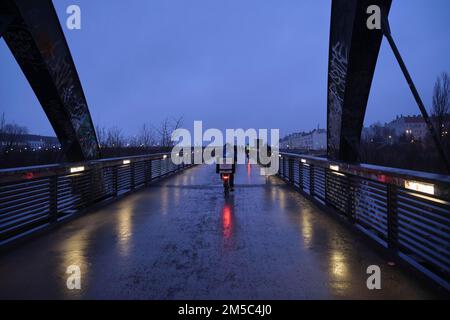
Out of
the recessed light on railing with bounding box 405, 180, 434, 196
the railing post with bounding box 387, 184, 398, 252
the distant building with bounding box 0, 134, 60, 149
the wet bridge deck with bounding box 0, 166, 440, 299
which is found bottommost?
the wet bridge deck with bounding box 0, 166, 440, 299

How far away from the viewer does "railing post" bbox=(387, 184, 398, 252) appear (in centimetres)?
488

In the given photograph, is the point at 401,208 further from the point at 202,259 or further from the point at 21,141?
the point at 21,141

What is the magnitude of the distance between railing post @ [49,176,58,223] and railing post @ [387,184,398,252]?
18.5 feet

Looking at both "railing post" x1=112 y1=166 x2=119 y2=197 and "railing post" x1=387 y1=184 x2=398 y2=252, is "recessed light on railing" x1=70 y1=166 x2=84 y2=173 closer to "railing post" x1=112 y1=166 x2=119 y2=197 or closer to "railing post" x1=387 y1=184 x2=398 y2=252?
"railing post" x1=112 y1=166 x2=119 y2=197

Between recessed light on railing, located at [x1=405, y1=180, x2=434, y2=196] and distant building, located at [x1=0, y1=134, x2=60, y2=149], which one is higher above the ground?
distant building, located at [x1=0, y1=134, x2=60, y2=149]

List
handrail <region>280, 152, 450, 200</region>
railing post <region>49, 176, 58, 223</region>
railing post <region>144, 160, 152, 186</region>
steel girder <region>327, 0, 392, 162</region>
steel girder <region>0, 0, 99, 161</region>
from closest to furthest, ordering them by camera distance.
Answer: handrail <region>280, 152, 450, 200</region> < railing post <region>49, 176, 58, 223</region> < steel girder <region>0, 0, 99, 161</region> < steel girder <region>327, 0, 392, 162</region> < railing post <region>144, 160, 152, 186</region>

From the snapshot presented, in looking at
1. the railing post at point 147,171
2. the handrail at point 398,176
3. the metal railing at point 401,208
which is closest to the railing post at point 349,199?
the metal railing at point 401,208

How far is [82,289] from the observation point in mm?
3848

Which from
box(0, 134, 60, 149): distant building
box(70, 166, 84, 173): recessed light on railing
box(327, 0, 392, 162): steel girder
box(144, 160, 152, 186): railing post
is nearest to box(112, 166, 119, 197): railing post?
box(70, 166, 84, 173): recessed light on railing

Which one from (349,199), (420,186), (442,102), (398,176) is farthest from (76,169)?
(442,102)

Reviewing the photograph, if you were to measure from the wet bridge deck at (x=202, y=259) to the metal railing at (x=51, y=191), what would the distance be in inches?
12.5

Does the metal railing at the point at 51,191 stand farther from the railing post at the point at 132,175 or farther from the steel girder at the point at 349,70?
the steel girder at the point at 349,70

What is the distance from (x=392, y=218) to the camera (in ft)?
16.3

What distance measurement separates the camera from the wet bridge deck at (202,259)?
3814 mm
